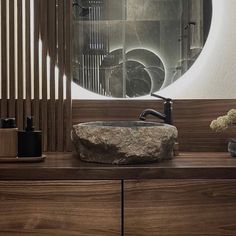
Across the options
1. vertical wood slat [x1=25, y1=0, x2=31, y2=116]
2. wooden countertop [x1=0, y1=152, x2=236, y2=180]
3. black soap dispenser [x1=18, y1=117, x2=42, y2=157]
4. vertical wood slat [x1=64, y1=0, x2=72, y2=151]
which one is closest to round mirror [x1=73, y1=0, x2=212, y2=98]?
vertical wood slat [x1=64, y1=0, x2=72, y2=151]

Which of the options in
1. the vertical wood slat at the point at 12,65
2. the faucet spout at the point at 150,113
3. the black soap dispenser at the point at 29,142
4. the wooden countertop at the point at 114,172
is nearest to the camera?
the wooden countertop at the point at 114,172

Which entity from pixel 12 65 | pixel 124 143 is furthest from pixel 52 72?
pixel 124 143

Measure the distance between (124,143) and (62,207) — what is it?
225mm

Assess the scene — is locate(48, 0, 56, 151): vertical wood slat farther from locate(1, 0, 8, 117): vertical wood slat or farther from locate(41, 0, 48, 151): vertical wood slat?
locate(1, 0, 8, 117): vertical wood slat

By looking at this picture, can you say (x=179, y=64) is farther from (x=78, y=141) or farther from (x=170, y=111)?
(x=78, y=141)

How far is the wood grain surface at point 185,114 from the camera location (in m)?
1.43

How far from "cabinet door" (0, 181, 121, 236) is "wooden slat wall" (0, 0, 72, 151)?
0.38m

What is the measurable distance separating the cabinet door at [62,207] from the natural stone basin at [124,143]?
87 mm

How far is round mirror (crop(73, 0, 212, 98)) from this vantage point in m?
1.46

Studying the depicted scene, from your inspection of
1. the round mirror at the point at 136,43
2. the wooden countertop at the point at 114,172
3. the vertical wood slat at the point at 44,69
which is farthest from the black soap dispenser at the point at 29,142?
the round mirror at the point at 136,43

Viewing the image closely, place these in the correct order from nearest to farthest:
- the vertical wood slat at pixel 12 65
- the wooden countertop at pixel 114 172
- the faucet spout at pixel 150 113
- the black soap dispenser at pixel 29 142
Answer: the wooden countertop at pixel 114 172 < the black soap dispenser at pixel 29 142 < the faucet spout at pixel 150 113 < the vertical wood slat at pixel 12 65

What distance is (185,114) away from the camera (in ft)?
4.71

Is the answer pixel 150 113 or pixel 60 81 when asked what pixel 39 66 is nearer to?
pixel 60 81

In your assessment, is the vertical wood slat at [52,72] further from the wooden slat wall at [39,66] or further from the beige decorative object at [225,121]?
the beige decorative object at [225,121]
